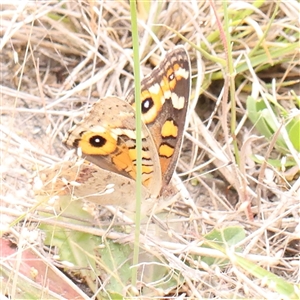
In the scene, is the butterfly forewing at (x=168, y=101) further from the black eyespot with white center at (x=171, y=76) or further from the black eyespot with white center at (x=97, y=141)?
the black eyespot with white center at (x=97, y=141)

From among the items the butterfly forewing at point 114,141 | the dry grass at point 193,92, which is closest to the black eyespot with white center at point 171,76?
the butterfly forewing at point 114,141

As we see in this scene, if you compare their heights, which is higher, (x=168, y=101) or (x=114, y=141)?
(x=168, y=101)

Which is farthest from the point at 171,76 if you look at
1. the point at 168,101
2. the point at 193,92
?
the point at 193,92

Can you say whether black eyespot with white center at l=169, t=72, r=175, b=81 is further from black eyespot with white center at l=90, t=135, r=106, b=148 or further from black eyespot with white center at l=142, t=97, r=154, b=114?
black eyespot with white center at l=90, t=135, r=106, b=148

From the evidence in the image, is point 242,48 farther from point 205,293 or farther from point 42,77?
point 205,293

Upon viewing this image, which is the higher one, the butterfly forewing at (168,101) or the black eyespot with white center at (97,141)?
the butterfly forewing at (168,101)

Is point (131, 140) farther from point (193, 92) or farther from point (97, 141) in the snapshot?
point (193, 92)

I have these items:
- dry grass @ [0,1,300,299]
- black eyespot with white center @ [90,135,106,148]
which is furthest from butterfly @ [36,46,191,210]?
dry grass @ [0,1,300,299]
